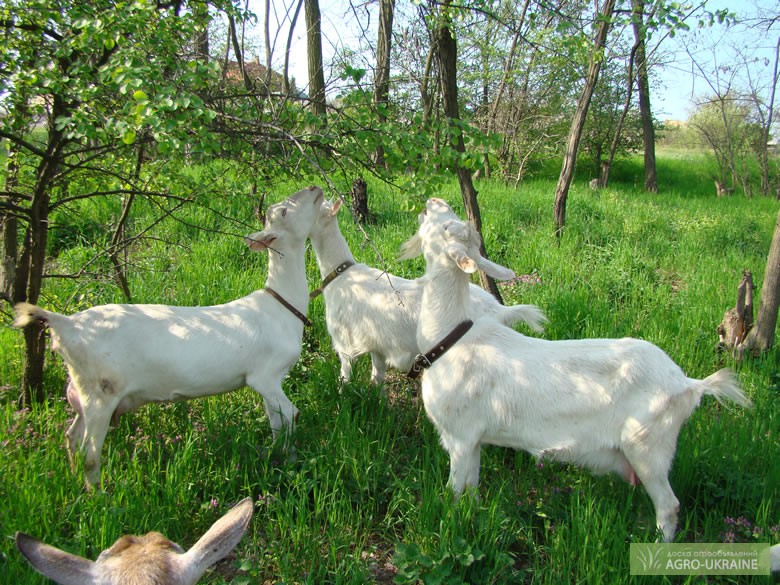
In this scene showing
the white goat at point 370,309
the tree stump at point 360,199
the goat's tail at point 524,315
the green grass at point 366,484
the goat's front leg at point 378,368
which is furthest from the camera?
the tree stump at point 360,199

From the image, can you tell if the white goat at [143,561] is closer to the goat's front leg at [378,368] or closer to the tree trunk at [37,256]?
the tree trunk at [37,256]

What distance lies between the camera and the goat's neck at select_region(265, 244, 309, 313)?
3.58m

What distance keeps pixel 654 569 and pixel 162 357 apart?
248cm

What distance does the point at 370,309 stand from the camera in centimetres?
409

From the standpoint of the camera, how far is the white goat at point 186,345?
2.88 metres

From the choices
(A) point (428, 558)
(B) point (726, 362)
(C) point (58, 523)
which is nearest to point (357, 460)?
(A) point (428, 558)

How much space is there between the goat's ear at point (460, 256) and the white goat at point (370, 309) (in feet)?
2.94

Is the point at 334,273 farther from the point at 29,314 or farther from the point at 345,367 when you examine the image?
the point at 29,314

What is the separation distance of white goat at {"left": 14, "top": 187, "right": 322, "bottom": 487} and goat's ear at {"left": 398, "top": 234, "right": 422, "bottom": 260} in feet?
2.34

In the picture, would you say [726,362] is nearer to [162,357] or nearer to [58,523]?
[162,357]

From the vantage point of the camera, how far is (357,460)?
10.2ft

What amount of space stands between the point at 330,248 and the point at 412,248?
1.17m

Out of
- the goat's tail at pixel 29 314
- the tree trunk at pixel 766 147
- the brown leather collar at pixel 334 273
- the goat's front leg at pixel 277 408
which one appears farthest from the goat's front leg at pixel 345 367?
the tree trunk at pixel 766 147

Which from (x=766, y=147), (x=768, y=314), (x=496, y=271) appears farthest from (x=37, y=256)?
(x=766, y=147)
